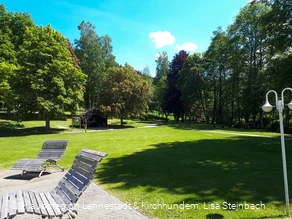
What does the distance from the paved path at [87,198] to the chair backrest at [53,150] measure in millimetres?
702

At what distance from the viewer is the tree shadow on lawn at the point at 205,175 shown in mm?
5418

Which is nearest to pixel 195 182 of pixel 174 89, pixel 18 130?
pixel 18 130

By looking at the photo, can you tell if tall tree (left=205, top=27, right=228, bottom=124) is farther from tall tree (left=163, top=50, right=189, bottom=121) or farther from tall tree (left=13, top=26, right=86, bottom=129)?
tall tree (left=13, top=26, right=86, bottom=129)

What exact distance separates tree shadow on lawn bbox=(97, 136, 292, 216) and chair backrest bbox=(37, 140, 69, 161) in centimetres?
163

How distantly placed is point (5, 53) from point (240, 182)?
1199 inches

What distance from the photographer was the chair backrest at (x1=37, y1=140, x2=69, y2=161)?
8.28 m

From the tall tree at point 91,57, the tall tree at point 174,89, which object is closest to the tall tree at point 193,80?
the tall tree at point 174,89

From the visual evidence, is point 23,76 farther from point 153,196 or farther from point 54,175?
point 153,196

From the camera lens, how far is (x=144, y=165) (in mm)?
8438

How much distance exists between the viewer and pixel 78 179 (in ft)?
15.0

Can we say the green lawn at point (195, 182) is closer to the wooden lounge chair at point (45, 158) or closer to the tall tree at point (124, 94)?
the wooden lounge chair at point (45, 158)

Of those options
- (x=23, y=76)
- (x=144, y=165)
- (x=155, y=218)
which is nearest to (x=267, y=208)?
(x=155, y=218)

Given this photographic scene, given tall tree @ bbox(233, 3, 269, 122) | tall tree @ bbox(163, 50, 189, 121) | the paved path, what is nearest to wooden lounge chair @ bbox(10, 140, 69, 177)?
the paved path

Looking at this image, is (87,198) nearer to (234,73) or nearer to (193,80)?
(234,73)
